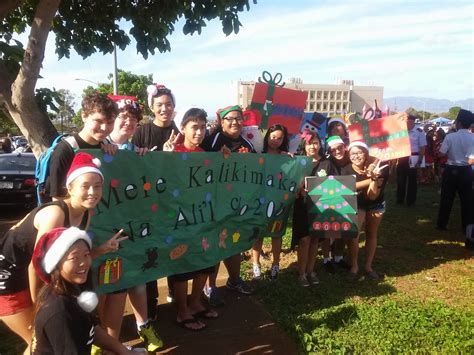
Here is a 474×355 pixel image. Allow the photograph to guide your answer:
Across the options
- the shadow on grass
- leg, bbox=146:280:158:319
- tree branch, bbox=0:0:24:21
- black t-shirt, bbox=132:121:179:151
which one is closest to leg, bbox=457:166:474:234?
the shadow on grass

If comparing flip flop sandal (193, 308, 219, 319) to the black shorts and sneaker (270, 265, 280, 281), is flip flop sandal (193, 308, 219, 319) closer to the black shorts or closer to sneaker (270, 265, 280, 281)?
the black shorts

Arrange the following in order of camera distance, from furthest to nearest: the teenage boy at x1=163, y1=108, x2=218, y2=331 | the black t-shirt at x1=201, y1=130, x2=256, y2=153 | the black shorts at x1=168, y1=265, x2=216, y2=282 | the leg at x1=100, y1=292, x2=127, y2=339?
the black t-shirt at x1=201, y1=130, x2=256, y2=153 < the black shorts at x1=168, y1=265, x2=216, y2=282 < the teenage boy at x1=163, y1=108, x2=218, y2=331 < the leg at x1=100, y1=292, x2=127, y2=339

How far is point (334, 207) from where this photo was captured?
443 centimetres

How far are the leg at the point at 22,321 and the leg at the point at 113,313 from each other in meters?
0.63

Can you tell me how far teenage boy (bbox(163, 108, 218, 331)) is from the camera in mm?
3609

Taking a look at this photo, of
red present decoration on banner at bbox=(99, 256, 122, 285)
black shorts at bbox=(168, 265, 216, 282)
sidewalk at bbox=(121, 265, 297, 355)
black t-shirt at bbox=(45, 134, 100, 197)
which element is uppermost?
black t-shirt at bbox=(45, 134, 100, 197)

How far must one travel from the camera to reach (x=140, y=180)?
3328mm

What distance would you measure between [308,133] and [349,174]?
2.14ft

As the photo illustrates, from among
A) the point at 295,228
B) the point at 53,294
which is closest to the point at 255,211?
the point at 295,228

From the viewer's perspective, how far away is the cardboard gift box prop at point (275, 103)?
557 cm

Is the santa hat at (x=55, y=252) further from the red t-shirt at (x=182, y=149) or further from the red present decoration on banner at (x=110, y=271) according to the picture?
the red t-shirt at (x=182, y=149)

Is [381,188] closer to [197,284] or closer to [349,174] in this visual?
[349,174]

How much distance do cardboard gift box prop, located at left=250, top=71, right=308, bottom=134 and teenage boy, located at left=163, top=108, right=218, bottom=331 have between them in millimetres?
1937

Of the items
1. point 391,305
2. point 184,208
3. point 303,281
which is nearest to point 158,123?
point 184,208
